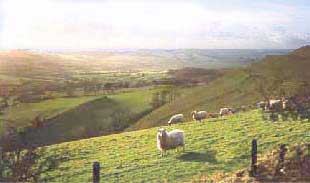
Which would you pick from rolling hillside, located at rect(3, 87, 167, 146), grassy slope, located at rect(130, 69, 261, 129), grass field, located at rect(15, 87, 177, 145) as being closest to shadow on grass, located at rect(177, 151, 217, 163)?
grassy slope, located at rect(130, 69, 261, 129)

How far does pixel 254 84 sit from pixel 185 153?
11315mm

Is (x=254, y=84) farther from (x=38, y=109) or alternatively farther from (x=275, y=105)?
(x=38, y=109)

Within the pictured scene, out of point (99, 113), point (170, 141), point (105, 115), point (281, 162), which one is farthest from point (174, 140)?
point (99, 113)

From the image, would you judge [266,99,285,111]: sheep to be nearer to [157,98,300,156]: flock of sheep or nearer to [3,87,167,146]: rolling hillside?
[157,98,300,156]: flock of sheep

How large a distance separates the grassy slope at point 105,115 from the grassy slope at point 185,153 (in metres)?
10.6

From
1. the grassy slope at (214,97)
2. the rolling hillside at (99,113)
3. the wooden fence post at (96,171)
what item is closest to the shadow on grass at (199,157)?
the wooden fence post at (96,171)

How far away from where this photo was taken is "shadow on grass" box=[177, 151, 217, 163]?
12.5 m

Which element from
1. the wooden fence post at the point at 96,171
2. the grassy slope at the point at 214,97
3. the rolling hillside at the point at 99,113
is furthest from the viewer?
the rolling hillside at the point at 99,113

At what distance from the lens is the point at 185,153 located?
531 inches

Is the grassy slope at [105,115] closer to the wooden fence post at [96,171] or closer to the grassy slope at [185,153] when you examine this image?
the grassy slope at [185,153]

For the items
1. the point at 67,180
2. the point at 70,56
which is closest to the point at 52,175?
the point at 67,180

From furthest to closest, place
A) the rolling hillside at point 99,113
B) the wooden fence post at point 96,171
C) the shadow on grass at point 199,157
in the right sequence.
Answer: the rolling hillside at point 99,113 → the shadow on grass at point 199,157 → the wooden fence post at point 96,171

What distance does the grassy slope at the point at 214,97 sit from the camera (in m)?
23.6

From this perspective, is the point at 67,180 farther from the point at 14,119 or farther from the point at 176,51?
the point at 176,51
